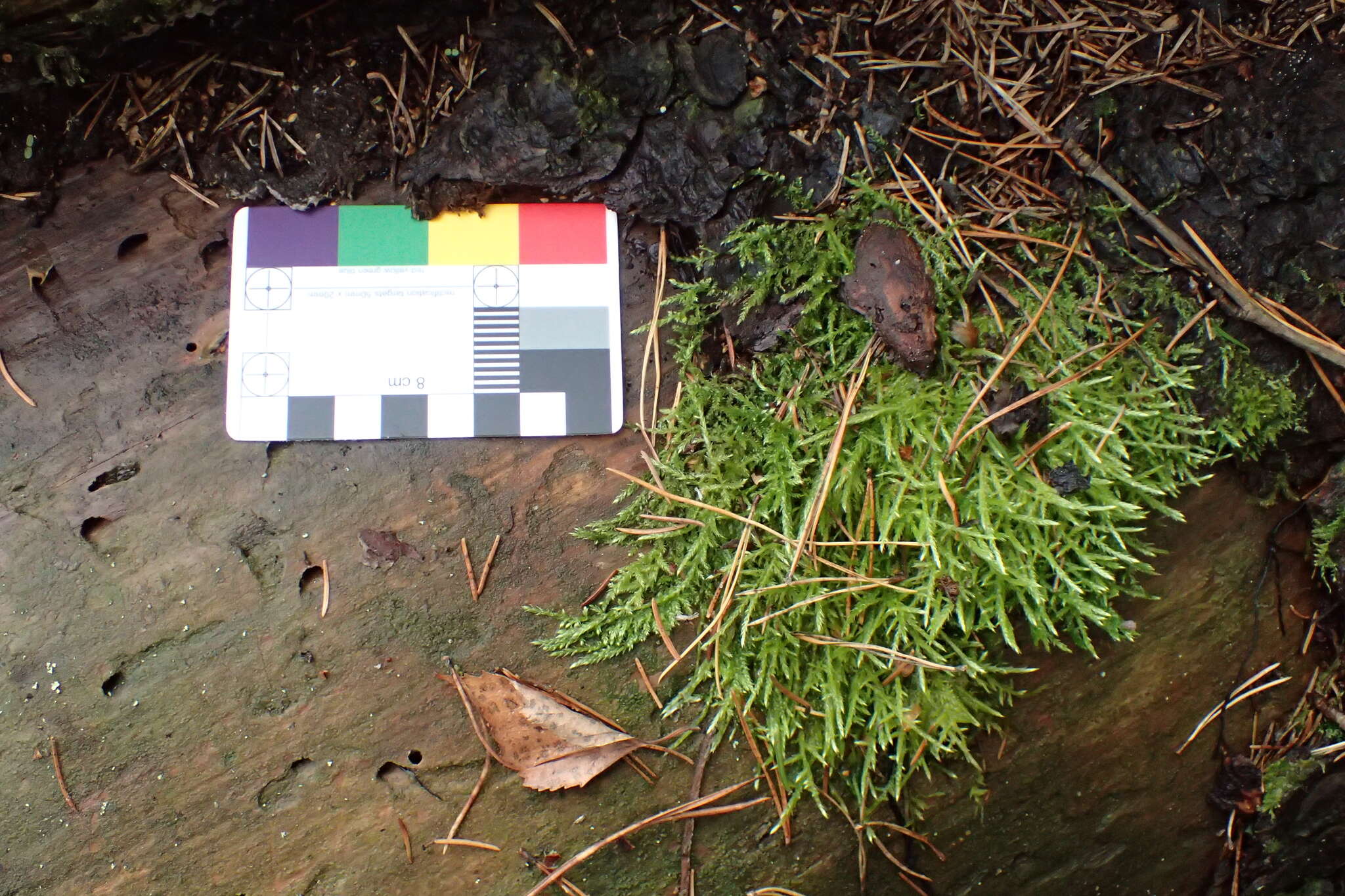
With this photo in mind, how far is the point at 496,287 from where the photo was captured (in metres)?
2.36

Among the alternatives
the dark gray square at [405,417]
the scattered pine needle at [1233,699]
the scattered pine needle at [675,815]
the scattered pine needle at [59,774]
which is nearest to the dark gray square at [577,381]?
the dark gray square at [405,417]

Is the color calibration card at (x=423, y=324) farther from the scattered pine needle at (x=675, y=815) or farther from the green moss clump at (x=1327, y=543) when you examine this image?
the green moss clump at (x=1327, y=543)

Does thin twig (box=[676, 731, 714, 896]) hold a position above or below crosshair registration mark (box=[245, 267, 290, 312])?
below

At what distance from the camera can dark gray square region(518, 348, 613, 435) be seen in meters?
2.33

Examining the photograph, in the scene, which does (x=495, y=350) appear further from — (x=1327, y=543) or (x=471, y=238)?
(x=1327, y=543)

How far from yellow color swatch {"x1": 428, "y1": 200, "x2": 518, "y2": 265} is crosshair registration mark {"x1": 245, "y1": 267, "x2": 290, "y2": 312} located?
1.46 feet

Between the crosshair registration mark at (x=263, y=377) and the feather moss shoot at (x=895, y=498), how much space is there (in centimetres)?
107

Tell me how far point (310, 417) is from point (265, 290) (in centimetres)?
40

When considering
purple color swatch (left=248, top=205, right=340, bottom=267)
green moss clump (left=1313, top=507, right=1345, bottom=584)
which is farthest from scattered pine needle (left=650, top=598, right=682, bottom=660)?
green moss clump (left=1313, top=507, right=1345, bottom=584)

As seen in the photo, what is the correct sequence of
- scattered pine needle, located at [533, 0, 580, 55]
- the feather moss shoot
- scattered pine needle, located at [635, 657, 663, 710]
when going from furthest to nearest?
1. scattered pine needle, located at [635, 657, 663, 710]
2. scattered pine needle, located at [533, 0, 580, 55]
3. the feather moss shoot

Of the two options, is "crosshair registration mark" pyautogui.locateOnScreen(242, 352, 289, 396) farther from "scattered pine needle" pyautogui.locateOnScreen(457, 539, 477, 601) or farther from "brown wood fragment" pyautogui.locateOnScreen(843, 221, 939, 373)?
"brown wood fragment" pyautogui.locateOnScreen(843, 221, 939, 373)

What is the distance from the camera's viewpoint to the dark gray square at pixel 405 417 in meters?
2.31

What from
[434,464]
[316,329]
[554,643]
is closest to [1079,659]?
[554,643]

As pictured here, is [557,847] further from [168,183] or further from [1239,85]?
[1239,85]
